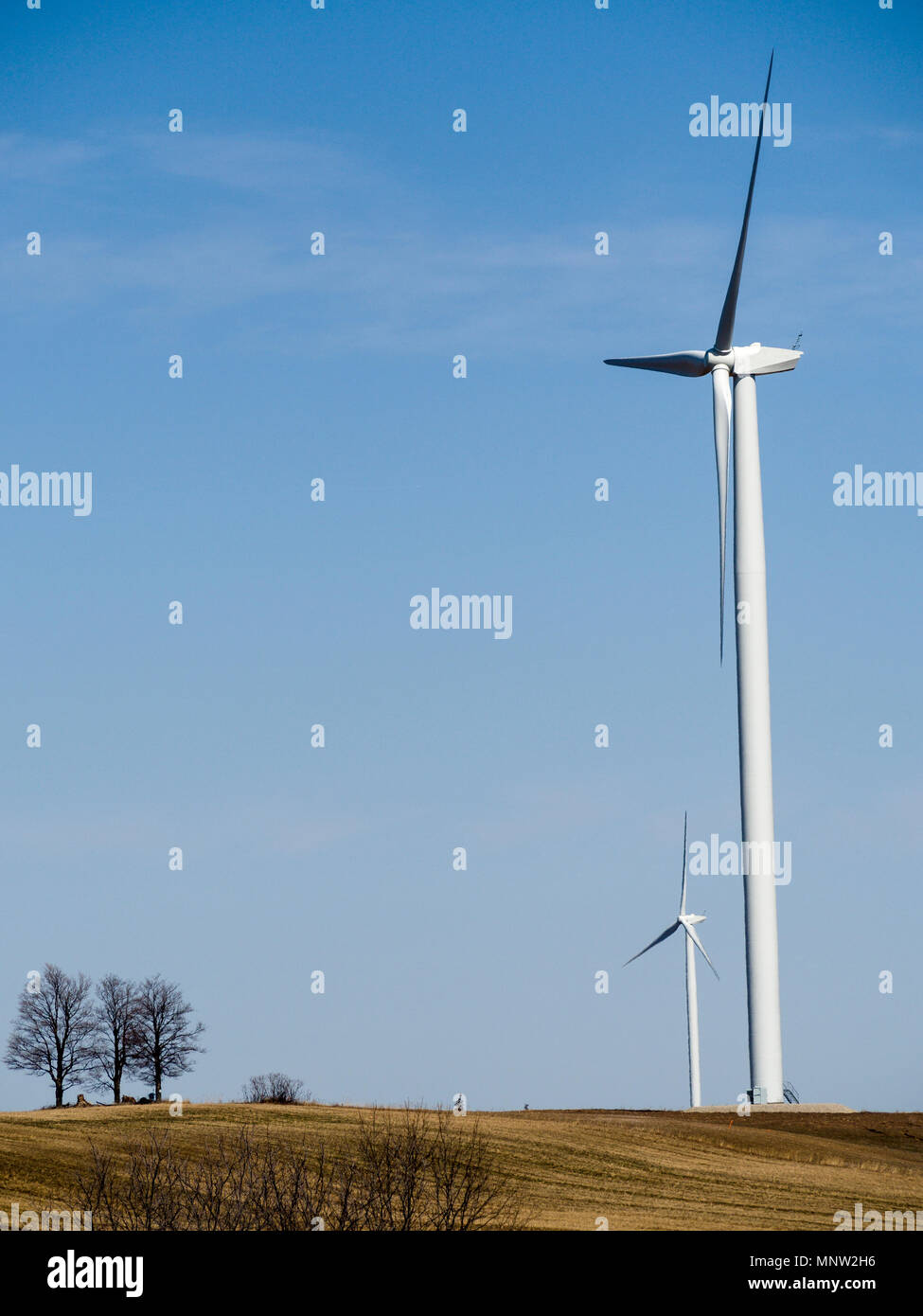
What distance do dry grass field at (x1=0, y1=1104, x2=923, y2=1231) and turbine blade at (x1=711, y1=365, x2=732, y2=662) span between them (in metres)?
18.0

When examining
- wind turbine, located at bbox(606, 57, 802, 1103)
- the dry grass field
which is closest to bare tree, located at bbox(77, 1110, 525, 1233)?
the dry grass field

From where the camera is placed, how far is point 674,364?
213 feet

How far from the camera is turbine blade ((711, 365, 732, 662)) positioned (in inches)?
2372

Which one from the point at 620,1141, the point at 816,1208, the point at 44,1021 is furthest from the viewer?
the point at 44,1021

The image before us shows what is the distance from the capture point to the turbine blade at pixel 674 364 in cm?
6450

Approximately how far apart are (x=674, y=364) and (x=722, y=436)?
16.0ft

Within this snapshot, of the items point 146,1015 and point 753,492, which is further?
point 146,1015

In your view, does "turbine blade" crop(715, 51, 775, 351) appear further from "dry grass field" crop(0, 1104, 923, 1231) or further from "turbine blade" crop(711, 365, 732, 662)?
"dry grass field" crop(0, 1104, 923, 1231)

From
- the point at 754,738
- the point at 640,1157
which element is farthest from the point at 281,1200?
the point at 754,738

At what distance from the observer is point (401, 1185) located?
28625 mm

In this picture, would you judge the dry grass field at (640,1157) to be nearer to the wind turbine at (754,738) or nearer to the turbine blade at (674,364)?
the wind turbine at (754,738)
